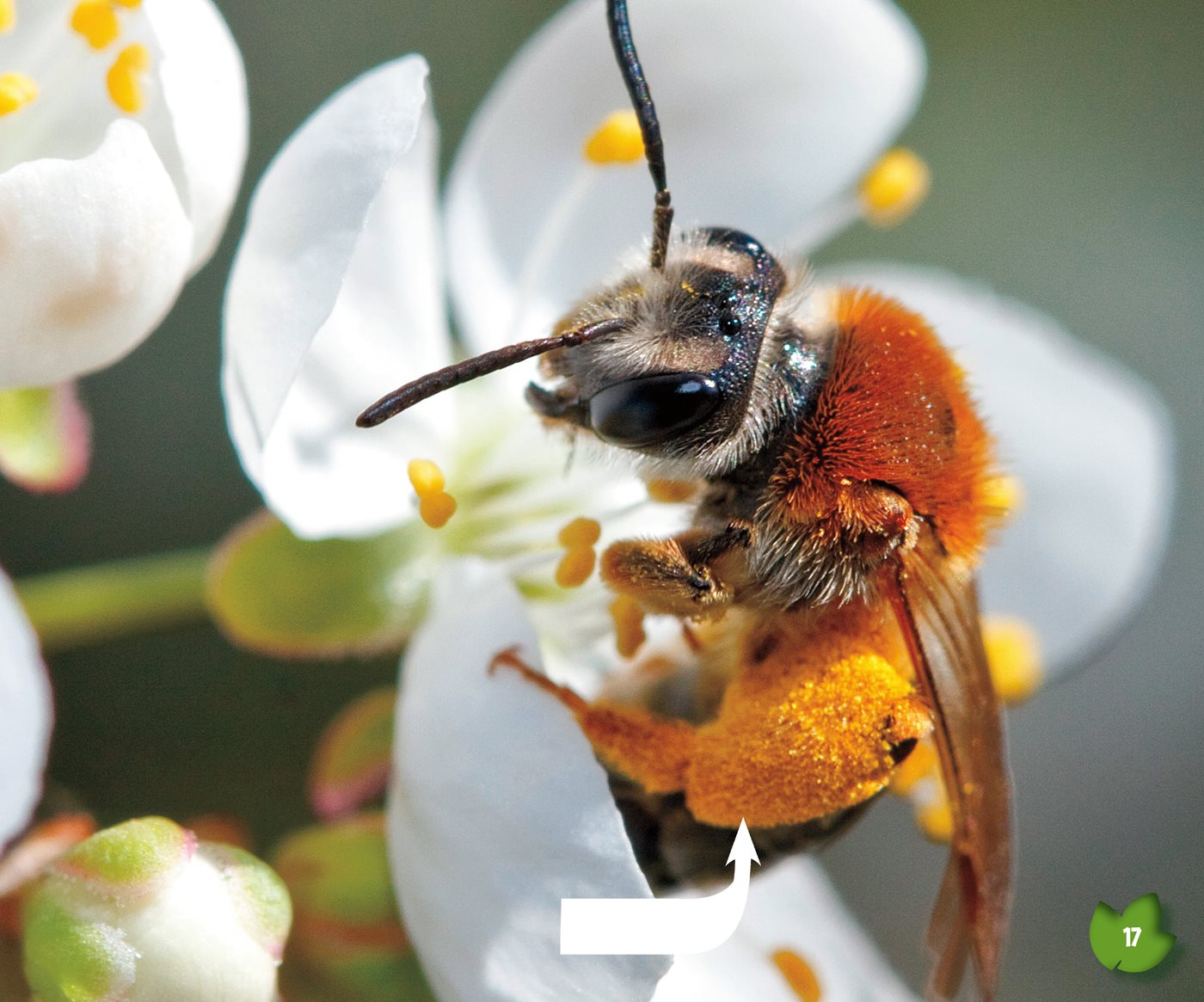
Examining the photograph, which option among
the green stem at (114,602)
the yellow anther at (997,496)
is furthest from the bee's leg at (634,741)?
the green stem at (114,602)

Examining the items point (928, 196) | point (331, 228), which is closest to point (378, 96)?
point (331, 228)

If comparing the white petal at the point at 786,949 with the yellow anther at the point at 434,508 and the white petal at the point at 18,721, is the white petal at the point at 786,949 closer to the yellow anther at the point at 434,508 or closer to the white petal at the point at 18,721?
the yellow anther at the point at 434,508

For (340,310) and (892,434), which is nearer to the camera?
(892,434)

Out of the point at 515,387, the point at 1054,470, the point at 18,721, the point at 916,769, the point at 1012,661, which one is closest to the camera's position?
the point at 18,721

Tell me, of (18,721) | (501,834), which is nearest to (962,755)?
(501,834)

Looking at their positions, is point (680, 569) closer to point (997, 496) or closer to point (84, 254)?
point (997, 496)

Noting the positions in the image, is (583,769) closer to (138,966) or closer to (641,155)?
(138,966)

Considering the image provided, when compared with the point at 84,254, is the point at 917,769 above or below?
below
